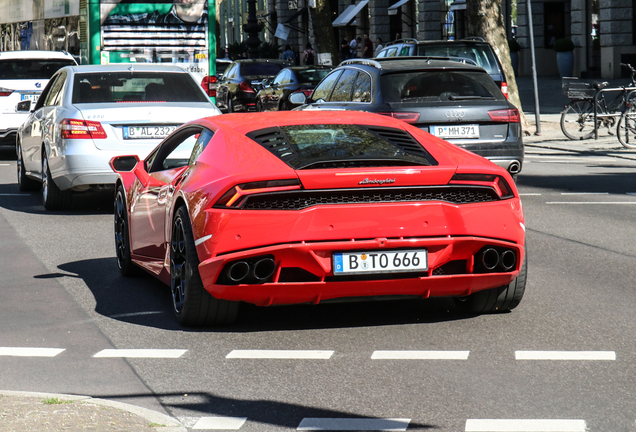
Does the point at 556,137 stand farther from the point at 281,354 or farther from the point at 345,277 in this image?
the point at 281,354

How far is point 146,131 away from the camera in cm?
1122

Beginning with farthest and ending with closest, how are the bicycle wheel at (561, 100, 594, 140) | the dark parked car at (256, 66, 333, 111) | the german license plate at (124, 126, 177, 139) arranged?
the dark parked car at (256, 66, 333, 111), the bicycle wheel at (561, 100, 594, 140), the german license plate at (124, 126, 177, 139)

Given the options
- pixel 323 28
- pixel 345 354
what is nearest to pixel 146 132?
pixel 345 354

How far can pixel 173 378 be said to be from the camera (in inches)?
205

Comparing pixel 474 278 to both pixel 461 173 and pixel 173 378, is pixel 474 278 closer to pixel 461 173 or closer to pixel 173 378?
pixel 461 173

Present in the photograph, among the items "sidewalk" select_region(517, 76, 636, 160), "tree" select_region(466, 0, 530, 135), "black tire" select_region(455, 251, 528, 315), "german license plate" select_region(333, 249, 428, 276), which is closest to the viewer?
"german license plate" select_region(333, 249, 428, 276)

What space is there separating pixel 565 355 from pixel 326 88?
9403 mm

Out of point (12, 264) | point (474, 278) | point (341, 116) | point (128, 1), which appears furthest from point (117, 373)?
point (128, 1)

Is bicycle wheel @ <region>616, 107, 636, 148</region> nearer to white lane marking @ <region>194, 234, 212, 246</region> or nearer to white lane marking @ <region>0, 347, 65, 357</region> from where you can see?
white lane marking @ <region>194, 234, 212, 246</region>

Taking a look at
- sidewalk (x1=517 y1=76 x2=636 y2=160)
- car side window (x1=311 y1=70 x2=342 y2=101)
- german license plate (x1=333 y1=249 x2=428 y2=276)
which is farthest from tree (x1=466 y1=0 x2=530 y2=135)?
german license plate (x1=333 y1=249 x2=428 y2=276)

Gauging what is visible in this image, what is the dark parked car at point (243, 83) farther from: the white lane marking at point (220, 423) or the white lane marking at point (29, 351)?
the white lane marking at point (220, 423)

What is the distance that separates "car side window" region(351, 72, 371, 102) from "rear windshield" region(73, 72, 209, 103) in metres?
1.82

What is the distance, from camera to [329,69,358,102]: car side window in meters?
13.4

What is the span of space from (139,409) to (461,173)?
2.29 metres
